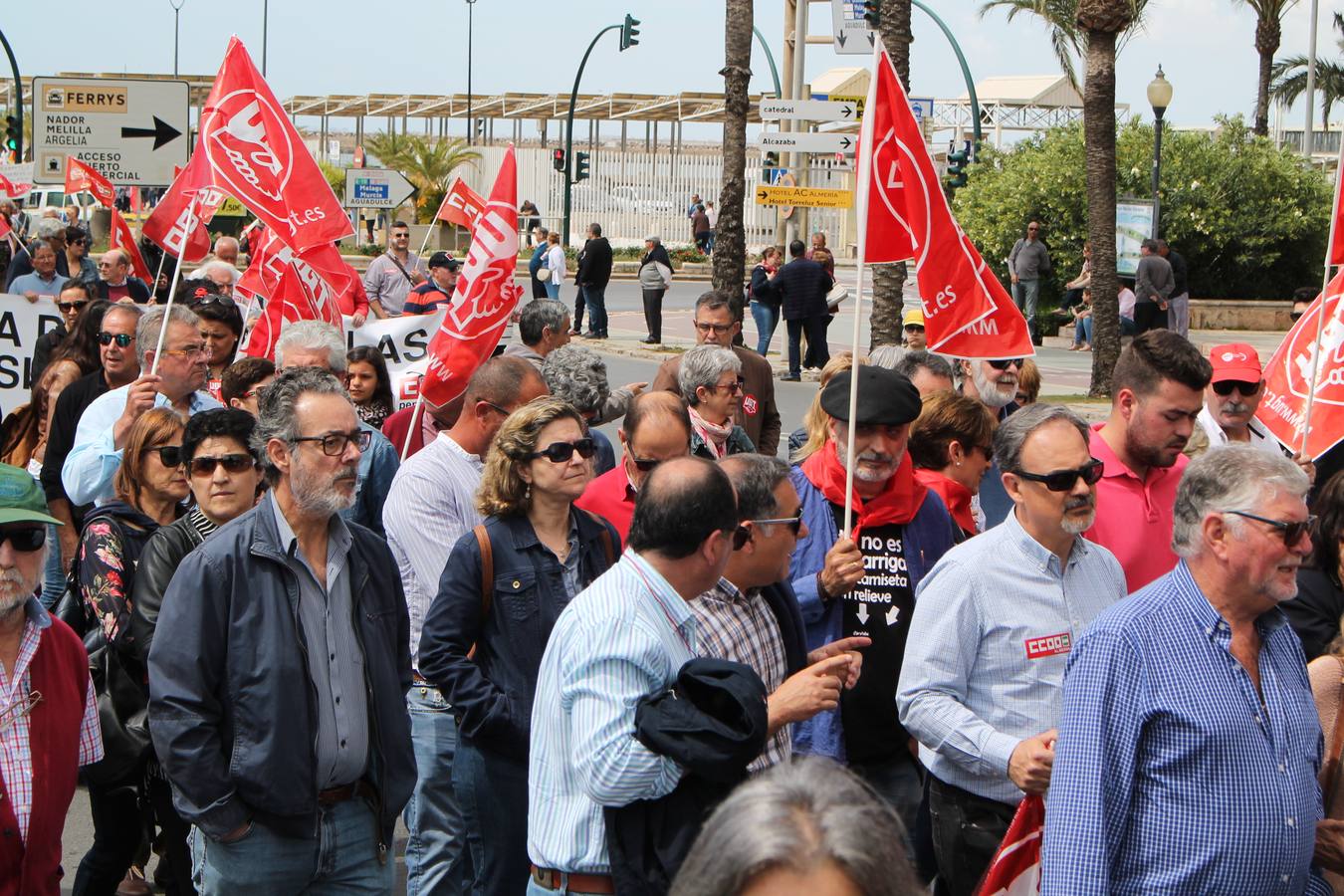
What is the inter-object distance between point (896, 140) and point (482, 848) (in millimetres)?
2920

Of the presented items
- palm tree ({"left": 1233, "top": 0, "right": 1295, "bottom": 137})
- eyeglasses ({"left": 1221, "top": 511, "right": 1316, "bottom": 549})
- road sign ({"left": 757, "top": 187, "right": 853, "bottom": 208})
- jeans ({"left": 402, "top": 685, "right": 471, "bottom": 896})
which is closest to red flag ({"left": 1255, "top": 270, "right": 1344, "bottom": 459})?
eyeglasses ({"left": 1221, "top": 511, "right": 1316, "bottom": 549})

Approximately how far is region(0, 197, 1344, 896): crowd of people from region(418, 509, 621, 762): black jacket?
0.4 inches

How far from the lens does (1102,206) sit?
1959cm

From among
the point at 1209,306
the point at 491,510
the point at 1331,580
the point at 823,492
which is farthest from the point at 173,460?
the point at 1209,306

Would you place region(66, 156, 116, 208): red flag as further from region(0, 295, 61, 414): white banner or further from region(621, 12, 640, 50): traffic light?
region(621, 12, 640, 50): traffic light

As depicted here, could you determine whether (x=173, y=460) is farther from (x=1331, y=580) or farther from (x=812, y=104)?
(x=812, y=104)

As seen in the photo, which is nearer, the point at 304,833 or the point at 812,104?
the point at 304,833

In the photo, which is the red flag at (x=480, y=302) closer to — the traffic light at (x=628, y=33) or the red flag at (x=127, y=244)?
the red flag at (x=127, y=244)

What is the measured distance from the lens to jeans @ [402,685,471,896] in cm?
502

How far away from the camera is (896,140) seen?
5797 mm

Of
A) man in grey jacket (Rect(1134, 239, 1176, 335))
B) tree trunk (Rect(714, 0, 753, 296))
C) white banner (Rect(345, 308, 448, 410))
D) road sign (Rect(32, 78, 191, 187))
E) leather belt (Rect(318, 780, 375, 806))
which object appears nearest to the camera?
leather belt (Rect(318, 780, 375, 806))

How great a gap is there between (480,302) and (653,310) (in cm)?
1847

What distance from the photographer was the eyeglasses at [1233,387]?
6145mm

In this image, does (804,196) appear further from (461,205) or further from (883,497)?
(883,497)
